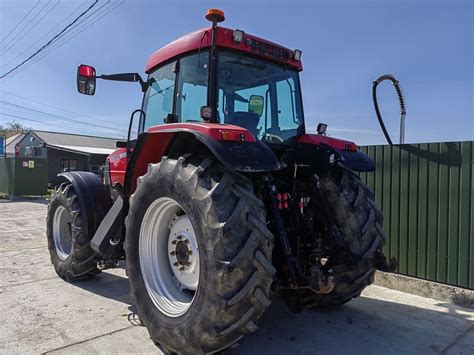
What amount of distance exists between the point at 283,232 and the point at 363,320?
1682 millimetres

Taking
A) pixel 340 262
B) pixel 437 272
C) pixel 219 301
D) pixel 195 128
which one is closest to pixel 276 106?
pixel 195 128

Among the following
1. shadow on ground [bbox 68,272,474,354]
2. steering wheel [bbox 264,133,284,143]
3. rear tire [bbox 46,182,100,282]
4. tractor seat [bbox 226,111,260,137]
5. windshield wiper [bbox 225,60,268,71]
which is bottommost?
shadow on ground [bbox 68,272,474,354]

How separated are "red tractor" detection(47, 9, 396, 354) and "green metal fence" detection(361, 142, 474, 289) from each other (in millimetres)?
1639

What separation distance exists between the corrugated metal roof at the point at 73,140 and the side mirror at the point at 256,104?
24.1 m

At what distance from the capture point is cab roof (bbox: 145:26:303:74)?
3.42 meters

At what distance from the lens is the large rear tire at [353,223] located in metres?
3.59

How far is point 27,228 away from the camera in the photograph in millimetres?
9844

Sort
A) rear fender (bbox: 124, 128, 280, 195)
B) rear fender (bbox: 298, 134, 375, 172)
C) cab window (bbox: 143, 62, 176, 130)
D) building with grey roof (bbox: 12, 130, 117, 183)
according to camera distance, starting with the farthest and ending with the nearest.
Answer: building with grey roof (bbox: 12, 130, 117, 183)
cab window (bbox: 143, 62, 176, 130)
rear fender (bbox: 298, 134, 375, 172)
rear fender (bbox: 124, 128, 280, 195)

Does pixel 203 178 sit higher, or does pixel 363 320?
pixel 203 178

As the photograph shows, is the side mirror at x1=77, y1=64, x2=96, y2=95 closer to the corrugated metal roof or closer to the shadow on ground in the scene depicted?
the shadow on ground

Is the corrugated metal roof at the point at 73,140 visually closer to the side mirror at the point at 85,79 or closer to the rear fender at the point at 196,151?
the side mirror at the point at 85,79

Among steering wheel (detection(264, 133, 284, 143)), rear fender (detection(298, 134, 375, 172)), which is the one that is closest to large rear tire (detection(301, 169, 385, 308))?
rear fender (detection(298, 134, 375, 172))

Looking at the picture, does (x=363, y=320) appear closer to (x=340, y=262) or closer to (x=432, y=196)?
(x=340, y=262)

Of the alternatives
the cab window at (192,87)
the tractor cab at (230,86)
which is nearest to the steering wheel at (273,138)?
the tractor cab at (230,86)
